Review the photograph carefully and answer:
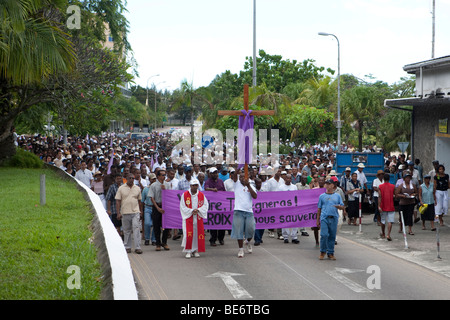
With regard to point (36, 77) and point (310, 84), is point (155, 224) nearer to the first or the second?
point (36, 77)

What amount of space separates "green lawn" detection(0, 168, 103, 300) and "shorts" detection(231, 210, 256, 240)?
305 cm

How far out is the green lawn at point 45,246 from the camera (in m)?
8.33

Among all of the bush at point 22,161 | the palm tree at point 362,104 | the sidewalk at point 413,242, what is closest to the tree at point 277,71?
the palm tree at point 362,104

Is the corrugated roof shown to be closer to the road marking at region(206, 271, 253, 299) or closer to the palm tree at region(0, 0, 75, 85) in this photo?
the palm tree at region(0, 0, 75, 85)

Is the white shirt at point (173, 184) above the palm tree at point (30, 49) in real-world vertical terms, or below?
below

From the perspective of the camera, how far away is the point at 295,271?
11.6 metres

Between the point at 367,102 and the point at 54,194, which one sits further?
the point at 367,102

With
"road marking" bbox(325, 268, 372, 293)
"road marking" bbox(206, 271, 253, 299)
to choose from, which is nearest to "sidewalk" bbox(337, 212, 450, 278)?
"road marking" bbox(325, 268, 372, 293)

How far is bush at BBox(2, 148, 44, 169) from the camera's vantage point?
26734mm

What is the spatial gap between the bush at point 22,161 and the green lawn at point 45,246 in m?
8.13

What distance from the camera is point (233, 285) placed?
1036cm

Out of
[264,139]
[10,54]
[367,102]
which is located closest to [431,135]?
[264,139]

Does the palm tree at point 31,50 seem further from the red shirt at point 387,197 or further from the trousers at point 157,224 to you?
the red shirt at point 387,197
